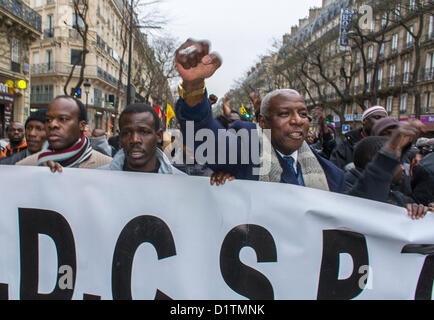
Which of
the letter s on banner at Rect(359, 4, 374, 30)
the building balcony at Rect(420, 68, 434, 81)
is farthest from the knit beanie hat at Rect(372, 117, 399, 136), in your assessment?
the building balcony at Rect(420, 68, 434, 81)

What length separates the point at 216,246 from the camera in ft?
5.90

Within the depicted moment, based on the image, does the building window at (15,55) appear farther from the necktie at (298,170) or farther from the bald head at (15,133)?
the necktie at (298,170)

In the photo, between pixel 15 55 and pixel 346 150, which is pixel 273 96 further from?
pixel 15 55

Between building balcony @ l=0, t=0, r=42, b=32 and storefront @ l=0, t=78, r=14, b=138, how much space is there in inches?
135

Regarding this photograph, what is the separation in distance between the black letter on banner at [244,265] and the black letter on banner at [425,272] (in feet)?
2.31

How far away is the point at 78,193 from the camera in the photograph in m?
1.91

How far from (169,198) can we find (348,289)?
99 cm

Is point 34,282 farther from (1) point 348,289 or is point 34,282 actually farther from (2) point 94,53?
(2) point 94,53

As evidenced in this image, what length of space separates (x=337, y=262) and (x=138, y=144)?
4.06 feet

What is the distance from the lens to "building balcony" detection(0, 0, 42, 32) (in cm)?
1745

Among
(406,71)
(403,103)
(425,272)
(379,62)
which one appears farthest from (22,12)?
(379,62)

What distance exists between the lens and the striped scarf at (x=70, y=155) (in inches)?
82.6

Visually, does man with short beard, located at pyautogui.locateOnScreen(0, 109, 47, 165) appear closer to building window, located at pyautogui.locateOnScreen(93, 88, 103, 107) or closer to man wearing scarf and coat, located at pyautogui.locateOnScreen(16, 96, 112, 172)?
man wearing scarf and coat, located at pyautogui.locateOnScreen(16, 96, 112, 172)
